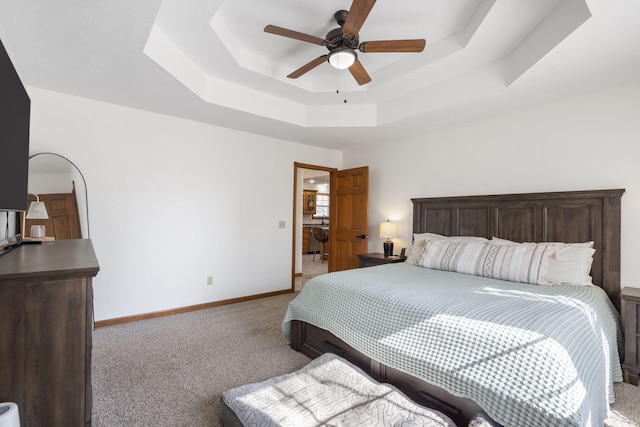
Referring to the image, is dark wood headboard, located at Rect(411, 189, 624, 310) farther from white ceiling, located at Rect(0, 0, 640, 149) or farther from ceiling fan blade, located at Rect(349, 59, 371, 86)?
ceiling fan blade, located at Rect(349, 59, 371, 86)

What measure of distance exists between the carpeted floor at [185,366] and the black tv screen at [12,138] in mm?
1328

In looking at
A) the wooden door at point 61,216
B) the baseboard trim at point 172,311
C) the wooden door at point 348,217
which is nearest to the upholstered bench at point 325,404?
the baseboard trim at point 172,311

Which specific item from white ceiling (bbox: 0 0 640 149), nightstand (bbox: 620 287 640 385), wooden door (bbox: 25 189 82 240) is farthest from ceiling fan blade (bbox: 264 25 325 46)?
nightstand (bbox: 620 287 640 385)

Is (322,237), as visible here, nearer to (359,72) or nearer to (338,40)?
(359,72)

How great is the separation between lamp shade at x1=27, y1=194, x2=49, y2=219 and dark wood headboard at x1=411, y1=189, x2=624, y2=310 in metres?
4.14

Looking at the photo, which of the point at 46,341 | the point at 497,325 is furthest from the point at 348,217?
the point at 46,341

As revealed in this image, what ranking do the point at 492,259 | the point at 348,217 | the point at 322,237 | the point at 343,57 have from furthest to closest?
the point at 322,237
the point at 348,217
the point at 492,259
the point at 343,57

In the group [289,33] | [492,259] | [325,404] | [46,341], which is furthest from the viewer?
[492,259]

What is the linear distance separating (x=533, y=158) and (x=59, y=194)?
476cm

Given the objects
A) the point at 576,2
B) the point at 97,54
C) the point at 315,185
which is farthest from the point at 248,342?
the point at 315,185

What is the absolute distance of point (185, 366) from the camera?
2402 mm

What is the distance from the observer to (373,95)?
360 cm

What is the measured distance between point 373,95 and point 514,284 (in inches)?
96.5

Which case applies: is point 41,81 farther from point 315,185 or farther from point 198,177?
point 315,185
